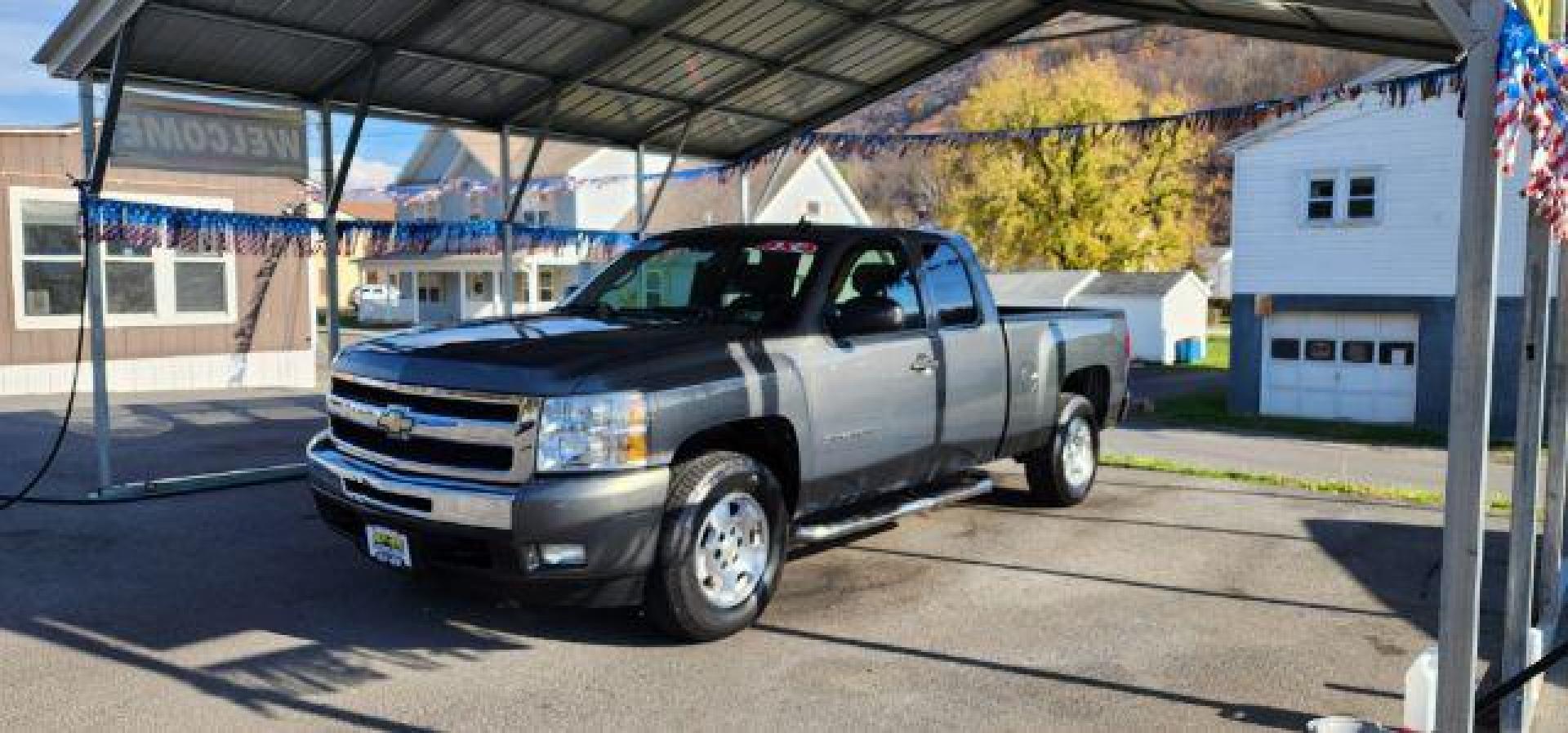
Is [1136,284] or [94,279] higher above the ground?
[1136,284]

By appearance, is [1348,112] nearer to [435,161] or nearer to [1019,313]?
[1019,313]

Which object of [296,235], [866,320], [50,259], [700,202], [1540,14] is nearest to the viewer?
[1540,14]

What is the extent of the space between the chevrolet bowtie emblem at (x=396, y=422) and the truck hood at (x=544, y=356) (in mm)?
141

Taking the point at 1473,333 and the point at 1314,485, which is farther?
the point at 1314,485

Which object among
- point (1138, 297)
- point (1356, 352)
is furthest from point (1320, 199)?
point (1138, 297)

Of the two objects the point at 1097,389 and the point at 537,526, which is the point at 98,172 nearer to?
the point at 537,526

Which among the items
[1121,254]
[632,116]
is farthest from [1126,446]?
[1121,254]

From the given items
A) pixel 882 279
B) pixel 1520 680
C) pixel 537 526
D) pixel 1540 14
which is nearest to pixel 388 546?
pixel 537 526

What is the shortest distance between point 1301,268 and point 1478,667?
19434 millimetres

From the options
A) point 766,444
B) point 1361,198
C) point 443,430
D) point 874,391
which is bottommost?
point 766,444

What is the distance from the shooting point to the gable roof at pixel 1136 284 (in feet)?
124

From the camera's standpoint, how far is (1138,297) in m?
37.7

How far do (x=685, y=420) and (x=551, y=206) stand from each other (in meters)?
34.7

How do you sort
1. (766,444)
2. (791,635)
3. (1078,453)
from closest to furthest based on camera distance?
(791,635) < (766,444) < (1078,453)
